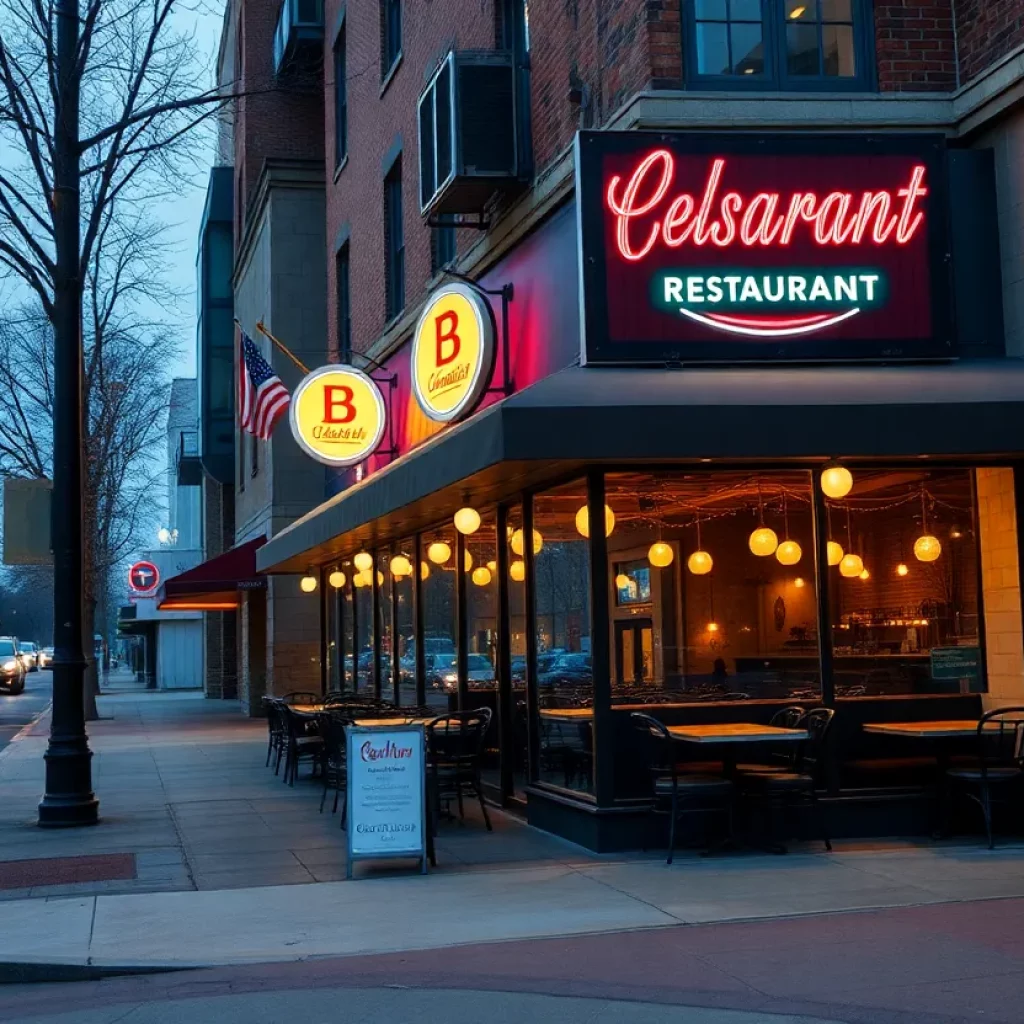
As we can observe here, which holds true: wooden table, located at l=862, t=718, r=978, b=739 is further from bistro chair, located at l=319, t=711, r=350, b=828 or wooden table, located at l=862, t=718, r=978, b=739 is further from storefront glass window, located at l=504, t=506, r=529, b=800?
bistro chair, located at l=319, t=711, r=350, b=828

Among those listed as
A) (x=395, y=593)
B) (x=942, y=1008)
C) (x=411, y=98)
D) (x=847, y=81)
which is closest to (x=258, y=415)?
(x=395, y=593)

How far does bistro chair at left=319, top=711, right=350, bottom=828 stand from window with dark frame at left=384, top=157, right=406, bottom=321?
7.07m

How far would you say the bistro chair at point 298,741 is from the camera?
16.8 m

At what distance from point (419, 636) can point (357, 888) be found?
7.73 meters

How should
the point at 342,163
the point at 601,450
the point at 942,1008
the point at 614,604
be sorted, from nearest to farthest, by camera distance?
1. the point at 942,1008
2. the point at 601,450
3. the point at 614,604
4. the point at 342,163

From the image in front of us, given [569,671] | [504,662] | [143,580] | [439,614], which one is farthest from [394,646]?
[143,580]

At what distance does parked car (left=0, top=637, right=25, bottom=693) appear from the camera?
171ft

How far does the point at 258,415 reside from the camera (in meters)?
21.5

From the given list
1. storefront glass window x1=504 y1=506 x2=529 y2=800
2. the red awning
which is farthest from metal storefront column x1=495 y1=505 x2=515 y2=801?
the red awning

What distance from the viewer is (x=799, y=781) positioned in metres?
10.9

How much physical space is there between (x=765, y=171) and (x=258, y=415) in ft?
37.6

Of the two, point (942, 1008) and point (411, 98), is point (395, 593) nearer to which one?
point (411, 98)

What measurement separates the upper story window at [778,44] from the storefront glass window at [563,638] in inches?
147

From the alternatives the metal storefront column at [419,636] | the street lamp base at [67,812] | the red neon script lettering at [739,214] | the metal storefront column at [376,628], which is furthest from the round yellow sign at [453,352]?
the metal storefront column at [376,628]
